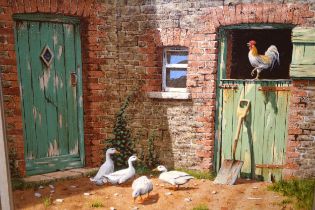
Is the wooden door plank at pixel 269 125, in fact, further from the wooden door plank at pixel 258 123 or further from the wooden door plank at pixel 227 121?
the wooden door plank at pixel 227 121

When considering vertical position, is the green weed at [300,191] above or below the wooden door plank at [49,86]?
below

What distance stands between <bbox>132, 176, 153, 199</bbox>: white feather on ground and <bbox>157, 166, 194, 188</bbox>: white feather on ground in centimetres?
13

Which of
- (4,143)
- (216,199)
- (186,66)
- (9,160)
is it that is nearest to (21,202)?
(9,160)

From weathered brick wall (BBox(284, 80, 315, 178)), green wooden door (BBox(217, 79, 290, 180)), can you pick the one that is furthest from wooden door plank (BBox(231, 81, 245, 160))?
weathered brick wall (BBox(284, 80, 315, 178))

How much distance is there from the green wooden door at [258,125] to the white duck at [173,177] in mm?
352

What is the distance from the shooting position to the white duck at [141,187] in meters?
2.34

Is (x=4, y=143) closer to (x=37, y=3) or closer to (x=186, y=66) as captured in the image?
(x=37, y=3)

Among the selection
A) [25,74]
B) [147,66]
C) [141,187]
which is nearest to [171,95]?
[147,66]

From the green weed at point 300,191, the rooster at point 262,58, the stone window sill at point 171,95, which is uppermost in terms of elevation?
the rooster at point 262,58

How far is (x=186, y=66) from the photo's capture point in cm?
243

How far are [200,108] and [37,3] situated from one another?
1.57m

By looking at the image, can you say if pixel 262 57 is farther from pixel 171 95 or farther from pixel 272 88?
pixel 171 95

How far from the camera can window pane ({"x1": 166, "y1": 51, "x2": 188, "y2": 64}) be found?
2.42 meters

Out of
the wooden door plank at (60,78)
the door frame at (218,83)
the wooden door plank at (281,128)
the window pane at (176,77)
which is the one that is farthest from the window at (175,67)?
the wooden door plank at (60,78)
